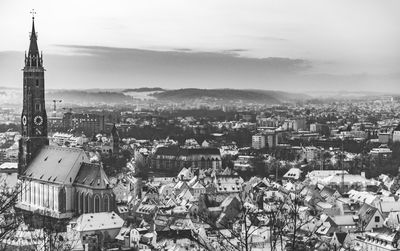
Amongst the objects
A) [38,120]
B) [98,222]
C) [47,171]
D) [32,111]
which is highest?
[32,111]

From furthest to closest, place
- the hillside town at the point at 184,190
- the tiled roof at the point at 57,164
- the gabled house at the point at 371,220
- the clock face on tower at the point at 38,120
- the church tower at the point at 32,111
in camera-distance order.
Result: the clock face on tower at the point at 38,120 → the church tower at the point at 32,111 → the tiled roof at the point at 57,164 → the gabled house at the point at 371,220 → the hillside town at the point at 184,190

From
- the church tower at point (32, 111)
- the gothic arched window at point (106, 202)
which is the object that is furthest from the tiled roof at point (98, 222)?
the church tower at point (32, 111)

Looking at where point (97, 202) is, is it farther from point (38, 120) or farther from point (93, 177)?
point (38, 120)

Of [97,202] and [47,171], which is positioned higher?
[47,171]

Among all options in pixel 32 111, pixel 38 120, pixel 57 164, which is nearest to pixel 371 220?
pixel 57 164

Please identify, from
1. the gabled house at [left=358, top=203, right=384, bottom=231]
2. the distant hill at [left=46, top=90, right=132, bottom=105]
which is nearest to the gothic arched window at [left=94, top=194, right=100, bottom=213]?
the gabled house at [left=358, top=203, right=384, bottom=231]

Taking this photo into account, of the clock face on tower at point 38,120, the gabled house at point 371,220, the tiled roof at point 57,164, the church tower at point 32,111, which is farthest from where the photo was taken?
the clock face on tower at point 38,120

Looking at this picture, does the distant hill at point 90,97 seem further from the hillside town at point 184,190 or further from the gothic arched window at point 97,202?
the gothic arched window at point 97,202

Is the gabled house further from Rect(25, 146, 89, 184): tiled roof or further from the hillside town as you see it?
Rect(25, 146, 89, 184): tiled roof

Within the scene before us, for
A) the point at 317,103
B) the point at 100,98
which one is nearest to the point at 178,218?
the point at 100,98
